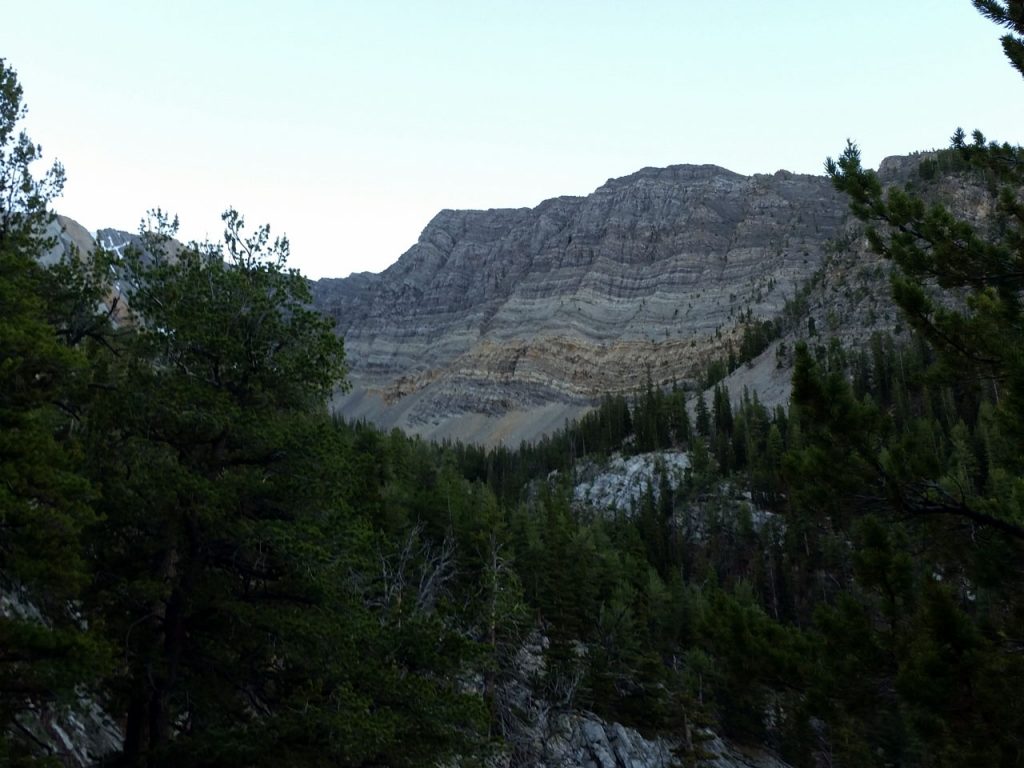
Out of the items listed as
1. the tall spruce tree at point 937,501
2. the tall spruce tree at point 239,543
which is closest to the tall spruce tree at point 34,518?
the tall spruce tree at point 239,543

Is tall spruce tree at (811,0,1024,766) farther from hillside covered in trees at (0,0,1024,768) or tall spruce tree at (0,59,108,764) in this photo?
tall spruce tree at (0,59,108,764)

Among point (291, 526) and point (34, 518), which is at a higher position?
point (34, 518)

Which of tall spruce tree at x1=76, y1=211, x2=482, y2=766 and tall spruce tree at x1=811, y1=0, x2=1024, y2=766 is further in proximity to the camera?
tall spruce tree at x1=76, y1=211, x2=482, y2=766

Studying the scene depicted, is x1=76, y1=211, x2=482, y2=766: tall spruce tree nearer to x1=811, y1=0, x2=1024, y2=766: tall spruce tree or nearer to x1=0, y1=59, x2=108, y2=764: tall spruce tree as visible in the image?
x1=0, y1=59, x2=108, y2=764: tall spruce tree

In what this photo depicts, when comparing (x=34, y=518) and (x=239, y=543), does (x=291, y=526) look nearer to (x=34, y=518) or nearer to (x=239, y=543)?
(x=239, y=543)

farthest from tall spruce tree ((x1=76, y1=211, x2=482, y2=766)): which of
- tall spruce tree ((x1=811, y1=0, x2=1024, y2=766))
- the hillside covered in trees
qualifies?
tall spruce tree ((x1=811, y1=0, x2=1024, y2=766))

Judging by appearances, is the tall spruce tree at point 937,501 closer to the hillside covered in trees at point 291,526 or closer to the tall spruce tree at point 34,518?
the hillside covered in trees at point 291,526

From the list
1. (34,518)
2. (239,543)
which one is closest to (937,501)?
(239,543)

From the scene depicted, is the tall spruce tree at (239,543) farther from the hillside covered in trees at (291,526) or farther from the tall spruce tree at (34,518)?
the tall spruce tree at (34,518)

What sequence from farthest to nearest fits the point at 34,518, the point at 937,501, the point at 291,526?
1. the point at 291,526
2. the point at 937,501
3. the point at 34,518

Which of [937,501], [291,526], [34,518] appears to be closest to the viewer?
[34,518]

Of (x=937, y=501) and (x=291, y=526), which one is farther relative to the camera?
(x=291, y=526)

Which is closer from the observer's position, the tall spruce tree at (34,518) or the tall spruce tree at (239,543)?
the tall spruce tree at (34,518)

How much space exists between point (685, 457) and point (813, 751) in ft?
179
